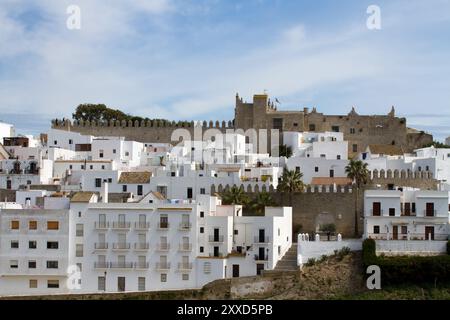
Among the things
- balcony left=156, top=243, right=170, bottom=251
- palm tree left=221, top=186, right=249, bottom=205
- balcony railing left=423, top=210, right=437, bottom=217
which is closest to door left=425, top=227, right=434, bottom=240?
balcony railing left=423, top=210, right=437, bottom=217

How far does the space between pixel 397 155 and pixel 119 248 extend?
2334cm

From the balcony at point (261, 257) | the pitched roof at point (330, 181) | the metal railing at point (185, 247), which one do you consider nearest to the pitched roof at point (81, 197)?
the metal railing at point (185, 247)

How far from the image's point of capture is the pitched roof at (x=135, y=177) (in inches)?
2295

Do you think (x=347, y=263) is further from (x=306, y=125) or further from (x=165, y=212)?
(x=306, y=125)

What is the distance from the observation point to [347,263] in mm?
50812

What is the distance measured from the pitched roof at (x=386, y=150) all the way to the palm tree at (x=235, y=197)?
47.5 feet

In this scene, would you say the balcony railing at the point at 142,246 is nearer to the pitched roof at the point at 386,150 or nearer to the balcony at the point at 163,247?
the balcony at the point at 163,247

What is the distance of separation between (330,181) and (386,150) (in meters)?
9.77

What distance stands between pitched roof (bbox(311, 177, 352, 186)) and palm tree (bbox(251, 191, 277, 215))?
3841 millimetres

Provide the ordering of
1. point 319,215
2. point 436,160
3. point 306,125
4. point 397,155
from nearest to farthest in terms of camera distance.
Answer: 1. point 319,215
2. point 436,160
3. point 397,155
4. point 306,125

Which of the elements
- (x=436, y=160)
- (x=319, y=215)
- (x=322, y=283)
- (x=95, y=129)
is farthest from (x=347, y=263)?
(x=95, y=129)

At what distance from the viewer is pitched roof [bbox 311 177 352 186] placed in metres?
58.5

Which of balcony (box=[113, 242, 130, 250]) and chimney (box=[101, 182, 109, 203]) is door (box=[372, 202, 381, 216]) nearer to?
balcony (box=[113, 242, 130, 250])

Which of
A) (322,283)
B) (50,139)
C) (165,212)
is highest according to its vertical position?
(50,139)
